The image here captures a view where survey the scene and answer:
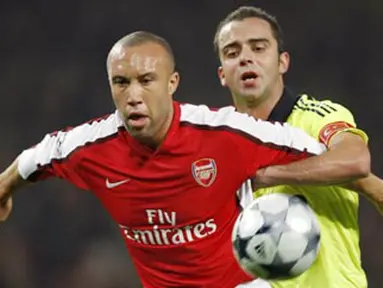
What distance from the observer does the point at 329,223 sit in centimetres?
341

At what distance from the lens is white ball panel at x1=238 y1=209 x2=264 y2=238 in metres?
3.12

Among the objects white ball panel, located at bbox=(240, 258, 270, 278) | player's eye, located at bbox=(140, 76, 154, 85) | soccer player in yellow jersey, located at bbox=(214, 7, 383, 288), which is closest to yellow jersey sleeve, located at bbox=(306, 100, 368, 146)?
soccer player in yellow jersey, located at bbox=(214, 7, 383, 288)

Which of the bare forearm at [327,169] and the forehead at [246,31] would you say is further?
the forehead at [246,31]

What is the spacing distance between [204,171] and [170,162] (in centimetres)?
13

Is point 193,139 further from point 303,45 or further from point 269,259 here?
point 303,45

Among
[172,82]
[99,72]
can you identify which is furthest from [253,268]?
[99,72]

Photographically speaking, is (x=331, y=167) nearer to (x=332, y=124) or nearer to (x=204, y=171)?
(x=332, y=124)

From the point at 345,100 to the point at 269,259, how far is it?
3.37m

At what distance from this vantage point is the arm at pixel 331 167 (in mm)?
3123

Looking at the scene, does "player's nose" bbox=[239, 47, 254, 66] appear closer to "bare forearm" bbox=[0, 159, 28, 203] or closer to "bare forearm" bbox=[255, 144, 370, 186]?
"bare forearm" bbox=[255, 144, 370, 186]

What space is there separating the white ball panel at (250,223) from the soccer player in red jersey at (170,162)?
0.17 metres

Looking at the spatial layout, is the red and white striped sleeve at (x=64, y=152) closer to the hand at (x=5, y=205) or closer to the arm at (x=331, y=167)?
the hand at (x=5, y=205)

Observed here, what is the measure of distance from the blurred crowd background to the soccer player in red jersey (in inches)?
103

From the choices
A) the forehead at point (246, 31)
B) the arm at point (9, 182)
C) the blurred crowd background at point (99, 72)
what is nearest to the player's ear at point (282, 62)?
the forehead at point (246, 31)
